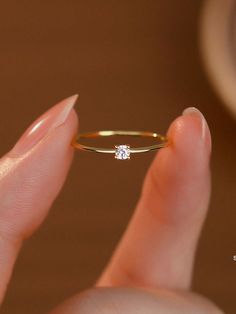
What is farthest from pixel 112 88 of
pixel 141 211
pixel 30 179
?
pixel 30 179

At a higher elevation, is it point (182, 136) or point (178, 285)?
point (182, 136)

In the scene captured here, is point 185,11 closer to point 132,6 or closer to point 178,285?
point 132,6

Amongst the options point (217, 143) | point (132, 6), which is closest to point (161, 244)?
point (217, 143)

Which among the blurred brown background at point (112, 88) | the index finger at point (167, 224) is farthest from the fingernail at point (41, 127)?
the blurred brown background at point (112, 88)

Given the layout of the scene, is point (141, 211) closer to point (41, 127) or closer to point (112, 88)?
point (41, 127)

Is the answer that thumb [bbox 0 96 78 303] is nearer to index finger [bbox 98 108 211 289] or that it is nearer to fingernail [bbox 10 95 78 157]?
fingernail [bbox 10 95 78 157]

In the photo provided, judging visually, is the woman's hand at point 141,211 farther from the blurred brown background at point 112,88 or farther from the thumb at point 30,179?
the blurred brown background at point 112,88

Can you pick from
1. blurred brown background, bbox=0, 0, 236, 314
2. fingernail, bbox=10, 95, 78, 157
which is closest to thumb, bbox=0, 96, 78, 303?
fingernail, bbox=10, 95, 78, 157

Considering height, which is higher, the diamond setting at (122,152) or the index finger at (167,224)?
the diamond setting at (122,152)
